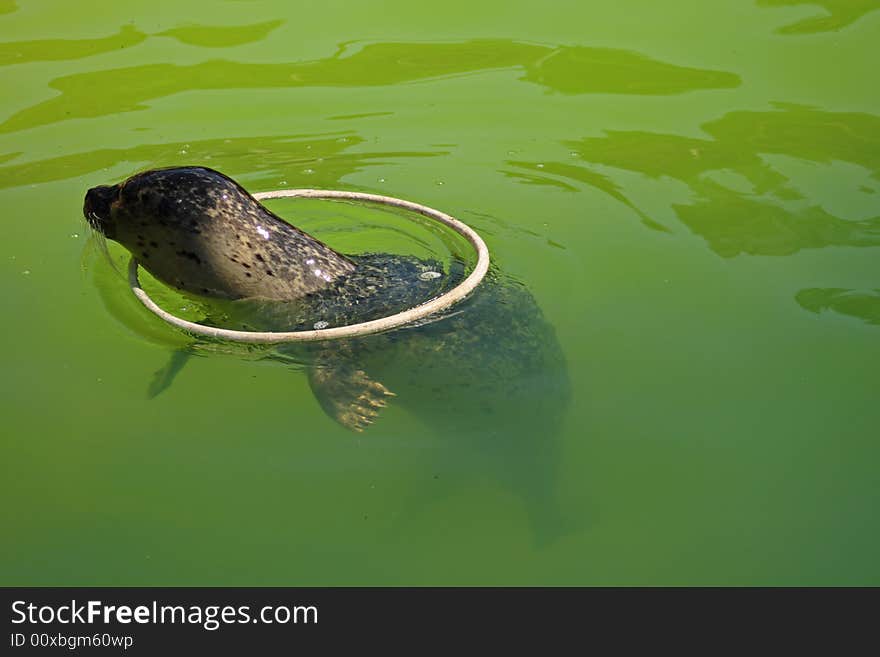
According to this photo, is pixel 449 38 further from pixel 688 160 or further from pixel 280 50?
pixel 688 160

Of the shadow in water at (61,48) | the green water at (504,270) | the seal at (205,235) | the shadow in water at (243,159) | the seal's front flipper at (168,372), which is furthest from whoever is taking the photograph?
the shadow in water at (61,48)

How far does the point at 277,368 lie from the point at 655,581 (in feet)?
6.62

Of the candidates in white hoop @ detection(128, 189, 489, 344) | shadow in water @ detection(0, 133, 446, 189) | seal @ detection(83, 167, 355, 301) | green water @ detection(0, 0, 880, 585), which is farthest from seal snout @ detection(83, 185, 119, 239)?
shadow in water @ detection(0, 133, 446, 189)

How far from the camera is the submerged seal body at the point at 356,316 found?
436cm

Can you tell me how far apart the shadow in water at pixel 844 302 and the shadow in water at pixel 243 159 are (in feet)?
8.74

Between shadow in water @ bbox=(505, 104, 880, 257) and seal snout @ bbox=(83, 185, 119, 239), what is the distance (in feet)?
8.98

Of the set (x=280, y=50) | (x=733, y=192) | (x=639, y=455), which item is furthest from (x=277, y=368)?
(x=280, y=50)

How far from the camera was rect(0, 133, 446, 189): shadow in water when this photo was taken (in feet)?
21.0

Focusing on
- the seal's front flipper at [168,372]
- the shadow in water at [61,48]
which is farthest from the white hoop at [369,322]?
the shadow in water at [61,48]

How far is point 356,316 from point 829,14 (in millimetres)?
5605

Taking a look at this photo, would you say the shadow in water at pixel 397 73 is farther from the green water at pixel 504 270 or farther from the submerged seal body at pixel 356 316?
the submerged seal body at pixel 356 316

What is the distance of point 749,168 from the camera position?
6.52 metres

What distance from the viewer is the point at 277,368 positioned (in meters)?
4.62

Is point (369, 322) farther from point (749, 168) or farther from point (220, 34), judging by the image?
point (220, 34)
